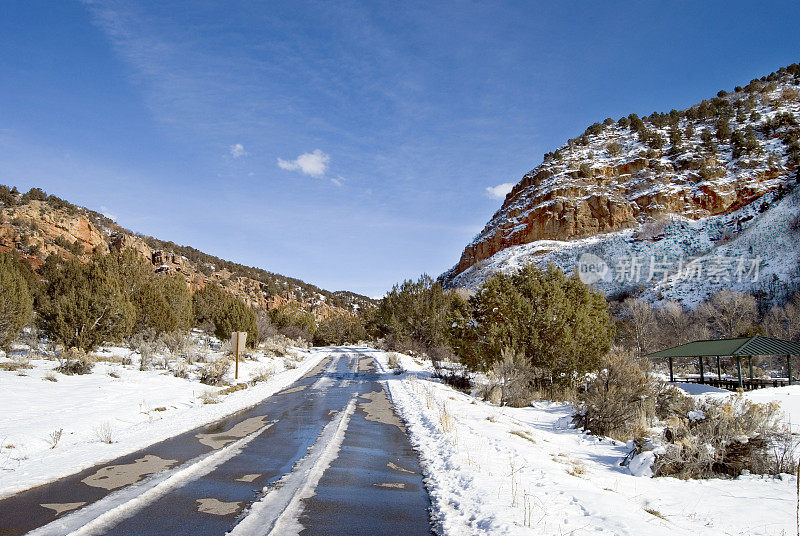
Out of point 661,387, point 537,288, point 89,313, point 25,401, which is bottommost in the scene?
point 25,401

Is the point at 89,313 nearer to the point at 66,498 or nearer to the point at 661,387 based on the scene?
the point at 66,498

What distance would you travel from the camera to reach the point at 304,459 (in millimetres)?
7910

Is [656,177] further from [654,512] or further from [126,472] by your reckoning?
[126,472]

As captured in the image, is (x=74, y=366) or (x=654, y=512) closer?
(x=654, y=512)

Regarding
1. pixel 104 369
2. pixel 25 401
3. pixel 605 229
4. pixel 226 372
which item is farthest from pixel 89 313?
pixel 605 229

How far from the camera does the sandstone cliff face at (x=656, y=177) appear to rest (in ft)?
303

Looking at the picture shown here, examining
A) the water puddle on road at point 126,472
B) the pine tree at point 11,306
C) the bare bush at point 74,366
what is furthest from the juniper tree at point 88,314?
the water puddle on road at point 126,472

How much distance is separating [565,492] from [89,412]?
11895 millimetres

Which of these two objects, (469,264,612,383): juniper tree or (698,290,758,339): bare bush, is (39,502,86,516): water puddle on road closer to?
(469,264,612,383): juniper tree

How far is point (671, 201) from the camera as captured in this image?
93812 millimetres

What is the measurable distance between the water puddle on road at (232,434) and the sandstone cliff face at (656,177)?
93.0 metres

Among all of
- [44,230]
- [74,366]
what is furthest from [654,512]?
[44,230]

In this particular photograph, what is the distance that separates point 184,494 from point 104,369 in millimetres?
18312

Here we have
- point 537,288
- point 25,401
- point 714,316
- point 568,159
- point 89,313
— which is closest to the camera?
point 25,401
